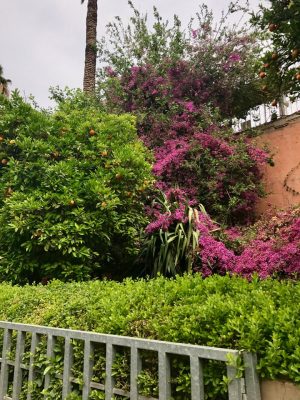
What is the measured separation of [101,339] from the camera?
8.82 ft

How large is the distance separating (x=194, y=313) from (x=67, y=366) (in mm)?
1092

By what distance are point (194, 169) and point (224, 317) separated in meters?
6.47

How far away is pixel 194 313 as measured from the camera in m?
2.44

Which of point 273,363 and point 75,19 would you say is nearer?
point 273,363

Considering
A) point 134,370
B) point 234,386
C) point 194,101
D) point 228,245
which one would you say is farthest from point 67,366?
point 194,101

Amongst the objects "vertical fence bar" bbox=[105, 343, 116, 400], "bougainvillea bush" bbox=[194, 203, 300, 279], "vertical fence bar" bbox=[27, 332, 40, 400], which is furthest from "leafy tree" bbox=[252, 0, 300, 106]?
"vertical fence bar" bbox=[27, 332, 40, 400]

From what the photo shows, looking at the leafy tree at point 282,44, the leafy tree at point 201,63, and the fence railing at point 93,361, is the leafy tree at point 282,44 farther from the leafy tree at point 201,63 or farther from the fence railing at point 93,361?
the leafy tree at point 201,63

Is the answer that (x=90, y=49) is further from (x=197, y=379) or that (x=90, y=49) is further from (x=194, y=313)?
(x=197, y=379)

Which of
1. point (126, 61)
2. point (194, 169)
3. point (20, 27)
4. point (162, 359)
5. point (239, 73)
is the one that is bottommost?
point (162, 359)

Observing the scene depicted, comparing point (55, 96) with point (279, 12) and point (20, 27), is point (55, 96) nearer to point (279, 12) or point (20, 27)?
point (20, 27)

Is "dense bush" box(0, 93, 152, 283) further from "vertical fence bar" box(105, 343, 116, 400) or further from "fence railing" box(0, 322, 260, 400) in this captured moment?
"vertical fence bar" box(105, 343, 116, 400)

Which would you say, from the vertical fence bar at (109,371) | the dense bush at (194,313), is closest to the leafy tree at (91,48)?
the dense bush at (194,313)

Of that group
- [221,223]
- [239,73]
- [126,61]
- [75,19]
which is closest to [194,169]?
[221,223]

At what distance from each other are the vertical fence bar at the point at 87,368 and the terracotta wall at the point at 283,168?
680 centimetres
